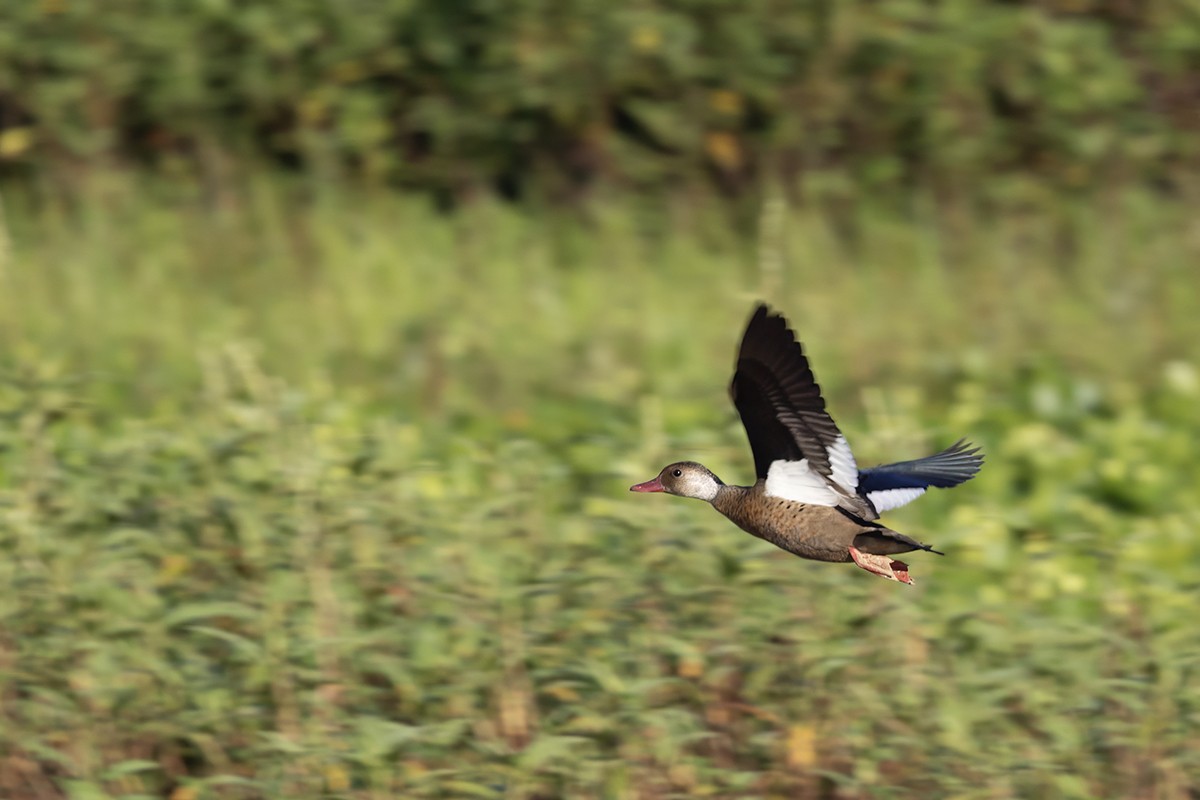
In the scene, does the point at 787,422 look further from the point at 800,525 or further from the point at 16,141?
the point at 16,141

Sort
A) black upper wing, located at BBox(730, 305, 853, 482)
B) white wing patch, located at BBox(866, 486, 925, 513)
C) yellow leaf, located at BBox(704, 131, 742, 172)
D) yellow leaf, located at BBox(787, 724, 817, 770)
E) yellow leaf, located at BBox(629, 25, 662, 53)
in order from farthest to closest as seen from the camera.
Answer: yellow leaf, located at BBox(704, 131, 742, 172) → yellow leaf, located at BBox(629, 25, 662, 53) → yellow leaf, located at BBox(787, 724, 817, 770) → white wing patch, located at BBox(866, 486, 925, 513) → black upper wing, located at BBox(730, 305, 853, 482)

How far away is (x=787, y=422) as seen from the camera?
2.27 metres

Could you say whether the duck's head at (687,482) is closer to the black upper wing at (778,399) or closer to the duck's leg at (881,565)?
the black upper wing at (778,399)

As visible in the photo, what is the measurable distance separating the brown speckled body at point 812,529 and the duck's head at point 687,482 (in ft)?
0.19

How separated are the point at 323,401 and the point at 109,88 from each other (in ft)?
7.07

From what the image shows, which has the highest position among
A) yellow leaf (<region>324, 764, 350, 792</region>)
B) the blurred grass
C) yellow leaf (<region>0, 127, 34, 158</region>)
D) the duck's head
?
yellow leaf (<region>0, 127, 34, 158</region>)

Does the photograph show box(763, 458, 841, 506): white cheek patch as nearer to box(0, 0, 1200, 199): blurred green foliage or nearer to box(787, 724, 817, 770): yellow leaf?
box(787, 724, 817, 770): yellow leaf

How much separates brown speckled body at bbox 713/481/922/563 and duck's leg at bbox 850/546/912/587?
2 cm

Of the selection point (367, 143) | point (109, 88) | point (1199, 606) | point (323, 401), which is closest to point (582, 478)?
point (323, 401)

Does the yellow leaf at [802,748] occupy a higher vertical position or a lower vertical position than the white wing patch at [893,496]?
lower

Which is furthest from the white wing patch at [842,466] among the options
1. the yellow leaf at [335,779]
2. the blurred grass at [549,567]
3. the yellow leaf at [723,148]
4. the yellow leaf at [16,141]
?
the yellow leaf at [16,141]

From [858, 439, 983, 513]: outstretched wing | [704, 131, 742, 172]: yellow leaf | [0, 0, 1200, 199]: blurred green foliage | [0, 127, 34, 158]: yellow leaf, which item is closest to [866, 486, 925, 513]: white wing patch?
[858, 439, 983, 513]: outstretched wing

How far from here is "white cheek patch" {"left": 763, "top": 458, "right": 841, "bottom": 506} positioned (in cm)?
232

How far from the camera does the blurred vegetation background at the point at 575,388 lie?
3834 mm
